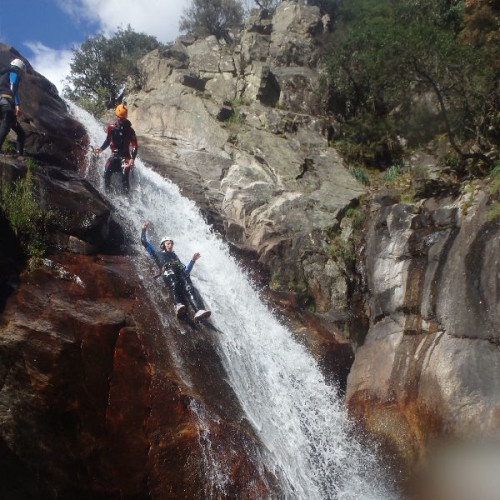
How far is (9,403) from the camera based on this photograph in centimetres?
589

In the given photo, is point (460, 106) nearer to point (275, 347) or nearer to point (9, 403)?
point (275, 347)

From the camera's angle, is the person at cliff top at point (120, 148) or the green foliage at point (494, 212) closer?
the green foliage at point (494, 212)

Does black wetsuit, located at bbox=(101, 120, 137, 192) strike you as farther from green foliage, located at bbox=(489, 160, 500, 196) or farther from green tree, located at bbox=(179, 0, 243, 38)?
green tree, located at bbox=(179, 0, 243, 38)

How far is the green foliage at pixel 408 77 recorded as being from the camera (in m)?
14.8

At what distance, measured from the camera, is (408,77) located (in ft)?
50.6

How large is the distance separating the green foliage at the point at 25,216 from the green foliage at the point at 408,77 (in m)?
11.3

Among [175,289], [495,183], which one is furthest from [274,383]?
[495,183]

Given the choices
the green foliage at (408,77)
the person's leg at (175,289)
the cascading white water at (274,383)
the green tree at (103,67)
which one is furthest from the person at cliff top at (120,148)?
the green tree at (103,67)

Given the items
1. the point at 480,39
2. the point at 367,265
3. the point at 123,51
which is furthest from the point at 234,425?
the point at 123,51

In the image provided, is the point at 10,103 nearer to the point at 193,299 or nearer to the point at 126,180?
the point at 126,180

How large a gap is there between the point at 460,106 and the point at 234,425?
42.3ft

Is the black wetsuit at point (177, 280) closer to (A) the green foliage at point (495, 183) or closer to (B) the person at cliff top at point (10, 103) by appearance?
(B) the person at cliff top at point (10, 103)

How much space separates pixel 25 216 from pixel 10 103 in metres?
3.19

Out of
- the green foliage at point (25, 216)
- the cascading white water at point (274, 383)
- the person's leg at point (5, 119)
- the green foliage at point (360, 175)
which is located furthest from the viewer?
the green foliage at point (360, 175)
